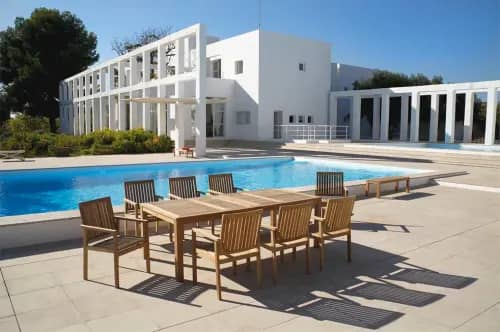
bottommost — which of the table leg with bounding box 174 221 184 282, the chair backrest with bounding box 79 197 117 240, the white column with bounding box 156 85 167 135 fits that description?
the table leg with bounding box 174 221 184 282

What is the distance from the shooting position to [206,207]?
187 inches

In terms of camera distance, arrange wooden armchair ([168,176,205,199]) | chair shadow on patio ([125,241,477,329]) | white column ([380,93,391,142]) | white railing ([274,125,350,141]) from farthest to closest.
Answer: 1. white railing ([274,125,350,141])
2. white column ([380,93,391,142])
3. wooden armchair ([168,176,205,199])
4. chair shadow on patio ([125,241,477,329])

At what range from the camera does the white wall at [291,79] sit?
2705 cm

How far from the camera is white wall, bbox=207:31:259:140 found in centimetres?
2684

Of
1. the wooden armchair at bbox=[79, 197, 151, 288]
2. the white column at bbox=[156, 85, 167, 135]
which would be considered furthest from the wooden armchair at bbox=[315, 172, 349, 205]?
the white column at bbox=[156, 85, 167, 135]

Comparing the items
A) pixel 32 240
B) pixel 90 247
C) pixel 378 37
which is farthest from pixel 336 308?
pixel 378 37

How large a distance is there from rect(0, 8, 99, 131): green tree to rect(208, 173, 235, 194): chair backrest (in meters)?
36.9

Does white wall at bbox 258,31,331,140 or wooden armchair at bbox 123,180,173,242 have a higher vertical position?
white wall at bbox 258,31,331,140

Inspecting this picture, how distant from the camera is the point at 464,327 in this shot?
335 cm

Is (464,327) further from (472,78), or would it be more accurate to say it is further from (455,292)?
(472,78)

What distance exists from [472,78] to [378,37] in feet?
25.3

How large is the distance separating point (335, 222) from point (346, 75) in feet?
107

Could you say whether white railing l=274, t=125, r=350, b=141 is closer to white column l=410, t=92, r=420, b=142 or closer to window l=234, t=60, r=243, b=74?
white column l=410, t=92, r=420, b=142

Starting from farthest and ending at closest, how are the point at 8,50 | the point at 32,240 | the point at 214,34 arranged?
the point at 8,50 < the point at 214,34 < the point at 32,240
